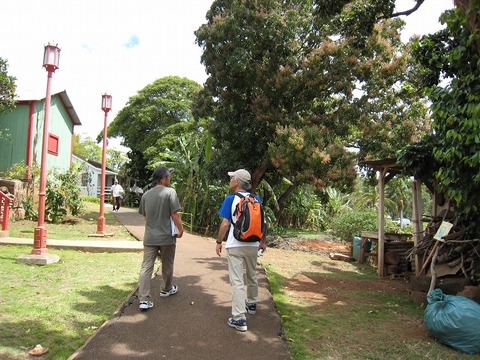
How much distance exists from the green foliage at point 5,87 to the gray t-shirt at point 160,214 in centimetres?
1071

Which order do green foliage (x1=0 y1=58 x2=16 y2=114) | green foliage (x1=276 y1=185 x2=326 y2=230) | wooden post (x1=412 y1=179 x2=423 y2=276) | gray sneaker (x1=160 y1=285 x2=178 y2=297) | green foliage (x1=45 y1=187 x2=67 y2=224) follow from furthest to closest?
green foliage (x1=276 y1=185 x2=326 y2=230) → green foliage (x1=45 y1=187 x2=67 y2=224) → green foliage (x1=0 y1=58 x2=16 y2=114) → wooden post (x1=412 y1=179 x2=423 y2=276) → gray sneaker (x1=160 y1=285 x2=178 y2=297)

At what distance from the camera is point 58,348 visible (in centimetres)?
385

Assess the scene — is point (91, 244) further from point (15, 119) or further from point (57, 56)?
point (15, 119)

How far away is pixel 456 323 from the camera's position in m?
4.38

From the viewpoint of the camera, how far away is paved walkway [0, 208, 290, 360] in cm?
386

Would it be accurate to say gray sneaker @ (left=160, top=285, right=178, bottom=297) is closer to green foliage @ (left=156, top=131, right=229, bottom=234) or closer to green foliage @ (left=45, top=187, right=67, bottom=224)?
green foliage @ (left=156, top=131, right=229, bottom=234)

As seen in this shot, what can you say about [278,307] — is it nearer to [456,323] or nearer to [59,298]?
[456,323]

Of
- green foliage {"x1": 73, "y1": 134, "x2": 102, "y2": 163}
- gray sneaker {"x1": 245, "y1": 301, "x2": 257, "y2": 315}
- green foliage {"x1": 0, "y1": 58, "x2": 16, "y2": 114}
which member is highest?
green foliage {"x1": 73, "y1": 134, "x2": 102, "y2": 163}

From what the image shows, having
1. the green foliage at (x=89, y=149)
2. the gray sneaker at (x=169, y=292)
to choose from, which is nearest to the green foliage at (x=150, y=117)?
the green foliage at (x=89, y=149)

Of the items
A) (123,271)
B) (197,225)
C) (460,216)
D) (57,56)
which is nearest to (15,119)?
(197,225)

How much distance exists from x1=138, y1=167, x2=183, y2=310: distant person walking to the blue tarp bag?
3230 mm

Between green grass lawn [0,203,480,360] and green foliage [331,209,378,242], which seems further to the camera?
green foliage [331,209,378,242]

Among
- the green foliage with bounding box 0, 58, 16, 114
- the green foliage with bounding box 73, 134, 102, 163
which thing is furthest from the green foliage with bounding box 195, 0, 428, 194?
the green foliage with bounding box 73, 134, 102, 163

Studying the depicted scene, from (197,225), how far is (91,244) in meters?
6.54
